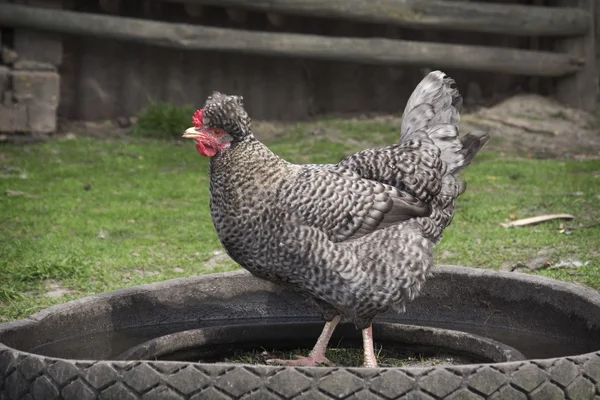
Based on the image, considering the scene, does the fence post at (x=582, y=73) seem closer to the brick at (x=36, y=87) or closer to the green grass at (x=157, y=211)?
the green grass at (x=157, y=211)

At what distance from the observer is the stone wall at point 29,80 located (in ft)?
31.8

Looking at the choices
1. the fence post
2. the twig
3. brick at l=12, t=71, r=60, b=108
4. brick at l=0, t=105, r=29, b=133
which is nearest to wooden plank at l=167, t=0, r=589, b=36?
the fence post

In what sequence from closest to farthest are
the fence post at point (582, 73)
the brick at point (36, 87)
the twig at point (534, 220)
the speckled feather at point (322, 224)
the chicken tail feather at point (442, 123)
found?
the speckled feather at point (322, 224)
the chicken tail feather at point (442, 123)
the twig at point (534, 220)
the brick at point (36, 87)
the fence post at point (582, 73)

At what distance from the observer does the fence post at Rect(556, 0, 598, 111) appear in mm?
11344

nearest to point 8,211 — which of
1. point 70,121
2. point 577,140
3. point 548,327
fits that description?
point 70,121

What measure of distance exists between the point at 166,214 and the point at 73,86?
352 centimetres

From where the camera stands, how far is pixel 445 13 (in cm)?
1077

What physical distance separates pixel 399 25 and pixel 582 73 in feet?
8.19

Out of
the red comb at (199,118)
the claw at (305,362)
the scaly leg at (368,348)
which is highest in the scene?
the red comb at (199,118)

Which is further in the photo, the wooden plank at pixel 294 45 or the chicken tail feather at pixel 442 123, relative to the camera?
the wooden plank at pixel 294 45

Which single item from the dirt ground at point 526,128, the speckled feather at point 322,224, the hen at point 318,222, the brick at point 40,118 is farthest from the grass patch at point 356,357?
the brick at point 40,118

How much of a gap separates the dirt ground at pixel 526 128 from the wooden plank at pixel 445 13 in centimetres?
94

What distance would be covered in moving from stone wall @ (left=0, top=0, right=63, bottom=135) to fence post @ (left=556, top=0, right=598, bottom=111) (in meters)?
6.20

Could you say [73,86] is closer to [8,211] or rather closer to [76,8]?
[76,8]
